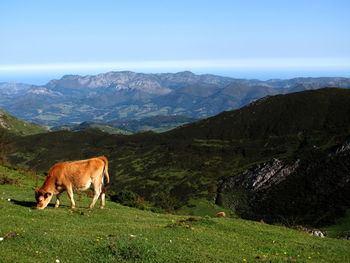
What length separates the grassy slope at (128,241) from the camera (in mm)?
13500

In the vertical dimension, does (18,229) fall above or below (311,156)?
above

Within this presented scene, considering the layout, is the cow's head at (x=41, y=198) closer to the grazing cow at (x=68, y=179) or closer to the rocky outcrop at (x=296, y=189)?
the grazing cow at (x=68, y=179)

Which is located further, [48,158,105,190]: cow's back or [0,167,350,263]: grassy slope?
[48,158,105,190]: cow's back

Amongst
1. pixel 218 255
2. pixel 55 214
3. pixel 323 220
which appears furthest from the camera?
pixel 323 220

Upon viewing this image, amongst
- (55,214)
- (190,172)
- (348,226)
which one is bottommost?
(190,172)

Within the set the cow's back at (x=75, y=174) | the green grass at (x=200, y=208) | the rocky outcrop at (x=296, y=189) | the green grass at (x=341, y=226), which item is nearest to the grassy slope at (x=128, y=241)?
the cow's back at (x=75, y=174)

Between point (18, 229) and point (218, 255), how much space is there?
951cm

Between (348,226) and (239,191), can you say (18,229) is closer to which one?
(348,226)

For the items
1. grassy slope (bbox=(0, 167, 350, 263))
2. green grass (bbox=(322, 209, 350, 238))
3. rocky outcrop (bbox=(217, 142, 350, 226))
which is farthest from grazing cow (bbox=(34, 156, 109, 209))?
rocky outcrop (bbox=(217, 142, 350, 226))

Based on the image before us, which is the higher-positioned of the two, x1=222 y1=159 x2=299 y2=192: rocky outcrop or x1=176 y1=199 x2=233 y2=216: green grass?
x1=222 y1=159 x2=299 y2=192: rocky outcrop

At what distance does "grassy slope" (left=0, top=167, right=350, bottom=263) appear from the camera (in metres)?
13.5

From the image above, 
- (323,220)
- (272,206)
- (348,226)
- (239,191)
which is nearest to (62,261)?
(348,226)

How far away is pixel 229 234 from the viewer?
2047 cm

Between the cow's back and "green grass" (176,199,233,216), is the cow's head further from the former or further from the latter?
"green grass" (176,199,233,216)
